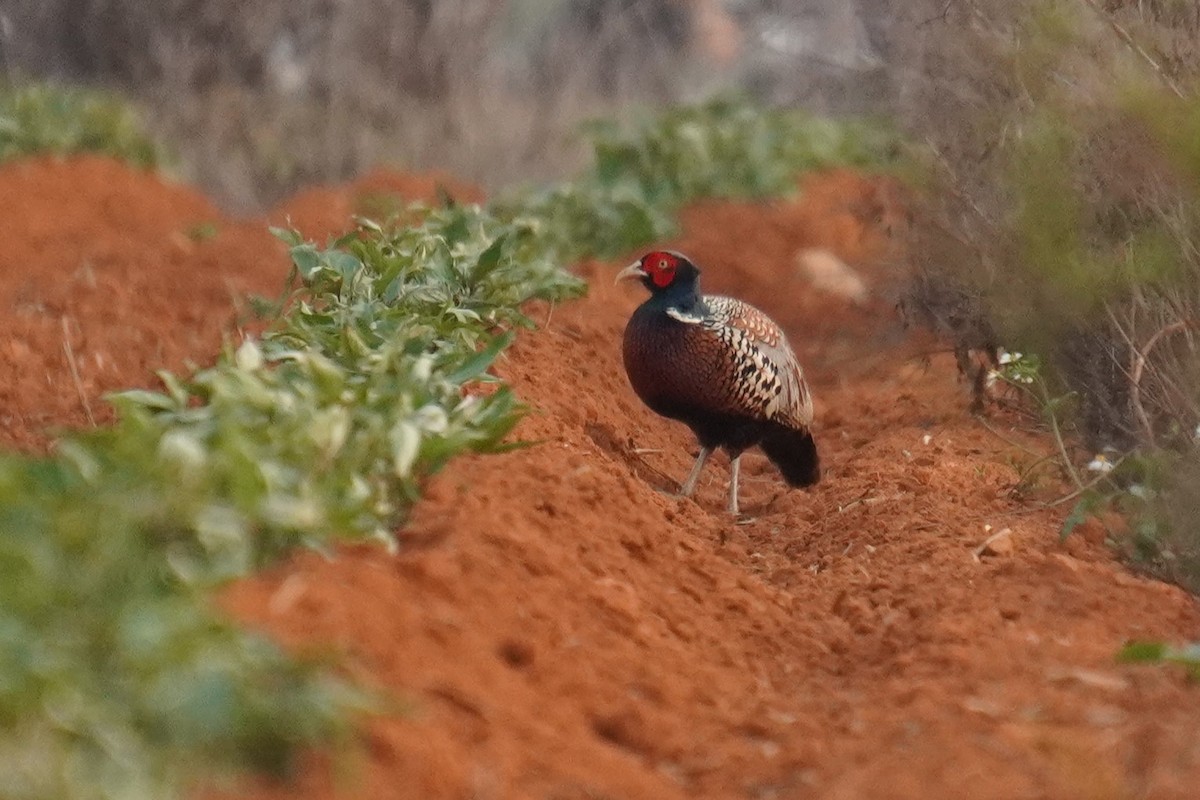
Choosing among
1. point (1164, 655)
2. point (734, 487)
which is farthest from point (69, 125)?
point (1164, 655)

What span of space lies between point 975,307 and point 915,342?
2804 millimetres

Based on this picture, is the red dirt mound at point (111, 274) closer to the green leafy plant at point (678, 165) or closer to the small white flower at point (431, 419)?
the green leafy plant at point (678, 165)

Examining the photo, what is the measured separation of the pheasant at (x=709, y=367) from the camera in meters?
6.82

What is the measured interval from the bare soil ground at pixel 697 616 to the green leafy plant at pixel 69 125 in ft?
19.4

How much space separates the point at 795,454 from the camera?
7.34 m

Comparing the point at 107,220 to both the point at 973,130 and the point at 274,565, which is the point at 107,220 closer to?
the point at 973,130

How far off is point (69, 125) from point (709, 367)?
8936 mm

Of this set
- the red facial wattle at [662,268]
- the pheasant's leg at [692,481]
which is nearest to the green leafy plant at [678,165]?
the red facial wattle at [662,268]

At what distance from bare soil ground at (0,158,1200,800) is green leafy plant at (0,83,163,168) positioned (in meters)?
5.90

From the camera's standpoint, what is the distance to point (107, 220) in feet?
42.8

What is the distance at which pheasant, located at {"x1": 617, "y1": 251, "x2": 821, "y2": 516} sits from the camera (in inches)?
268

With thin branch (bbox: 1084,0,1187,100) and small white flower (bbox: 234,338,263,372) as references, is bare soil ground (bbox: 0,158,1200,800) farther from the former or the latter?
thin branch (bbox: 1084,0,1187,100)

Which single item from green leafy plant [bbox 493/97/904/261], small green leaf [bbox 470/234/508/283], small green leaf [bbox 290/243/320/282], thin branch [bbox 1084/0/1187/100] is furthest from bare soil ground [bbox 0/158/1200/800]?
green leafy plant [bbox 493/97/904/261]

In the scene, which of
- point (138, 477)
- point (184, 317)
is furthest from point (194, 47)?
point (138, 477)
